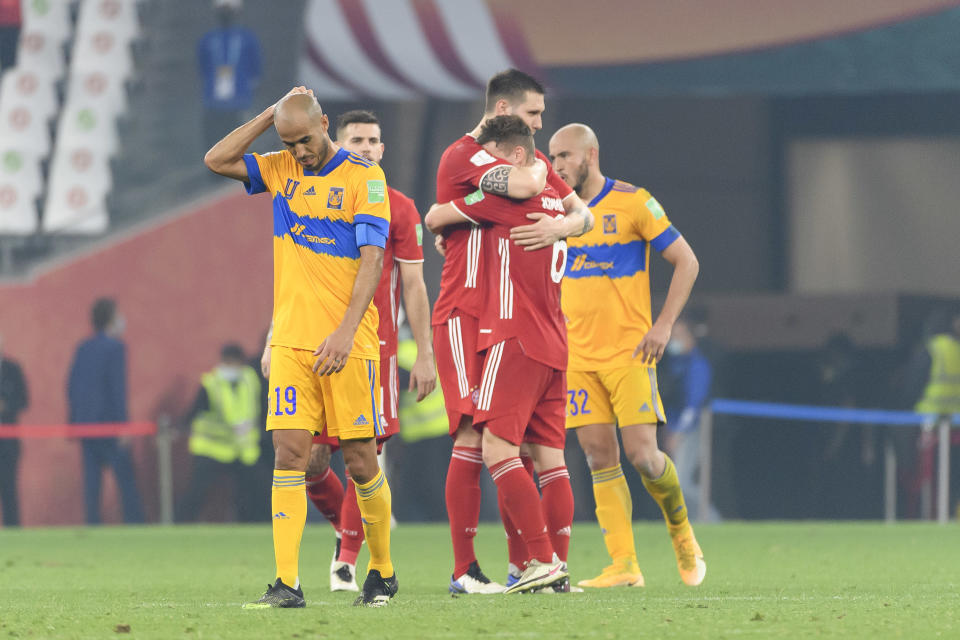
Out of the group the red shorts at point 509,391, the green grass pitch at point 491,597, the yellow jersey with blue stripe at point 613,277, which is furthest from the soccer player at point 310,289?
the yellow jersey with blue stripe at point 613,277

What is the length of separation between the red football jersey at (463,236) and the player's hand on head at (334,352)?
38.6 inches

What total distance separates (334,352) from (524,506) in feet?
3.78

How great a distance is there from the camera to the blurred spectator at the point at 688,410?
51.1ft

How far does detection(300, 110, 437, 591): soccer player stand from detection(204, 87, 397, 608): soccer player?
42.3 inches

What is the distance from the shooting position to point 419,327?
7.35 meters

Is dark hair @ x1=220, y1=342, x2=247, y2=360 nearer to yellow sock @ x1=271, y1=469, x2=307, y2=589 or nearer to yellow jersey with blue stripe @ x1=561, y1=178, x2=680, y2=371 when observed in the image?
yellow jersey with blue stripe @ x1=561, y1=178, x2=680, y2=371

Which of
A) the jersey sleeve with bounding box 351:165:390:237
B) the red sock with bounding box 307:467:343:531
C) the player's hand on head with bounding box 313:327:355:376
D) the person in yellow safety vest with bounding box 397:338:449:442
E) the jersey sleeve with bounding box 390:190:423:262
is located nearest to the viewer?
the player's hand on head with bounding box 313:327:355:376

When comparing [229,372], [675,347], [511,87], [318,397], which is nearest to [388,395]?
[318,397]

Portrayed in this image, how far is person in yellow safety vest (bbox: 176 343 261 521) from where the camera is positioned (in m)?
16.0

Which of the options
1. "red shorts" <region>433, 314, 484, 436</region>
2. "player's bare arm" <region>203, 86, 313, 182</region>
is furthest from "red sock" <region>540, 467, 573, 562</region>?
"player's bare arm" <region>203, 86, 313, 182</region>

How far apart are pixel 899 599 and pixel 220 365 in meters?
10.4

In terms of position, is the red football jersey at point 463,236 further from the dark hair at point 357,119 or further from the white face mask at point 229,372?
the white face mask at point 229,372

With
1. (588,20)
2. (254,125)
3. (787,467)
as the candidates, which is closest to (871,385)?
(787,467)

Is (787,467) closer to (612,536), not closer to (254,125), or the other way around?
(612,536)
